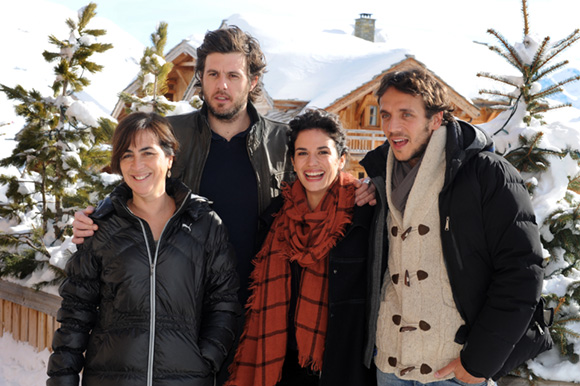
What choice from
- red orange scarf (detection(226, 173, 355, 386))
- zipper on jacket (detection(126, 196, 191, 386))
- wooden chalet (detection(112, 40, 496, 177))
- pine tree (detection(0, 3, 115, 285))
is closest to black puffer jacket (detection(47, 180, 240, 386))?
zipper on jacket (detection(126, 196, 191, 386))

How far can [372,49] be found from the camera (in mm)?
18234

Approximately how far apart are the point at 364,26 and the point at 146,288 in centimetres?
2214

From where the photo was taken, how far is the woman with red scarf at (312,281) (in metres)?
2.75

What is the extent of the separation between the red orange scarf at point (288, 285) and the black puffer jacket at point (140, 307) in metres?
0.39

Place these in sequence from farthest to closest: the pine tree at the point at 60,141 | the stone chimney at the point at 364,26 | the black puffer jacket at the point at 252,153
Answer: the stone chimney at the point at 364,26 < the pine tree at the point at 60,141 < the black puffer jacket at the point at 252,153

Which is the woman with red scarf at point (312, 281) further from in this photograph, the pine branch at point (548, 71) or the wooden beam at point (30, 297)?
the wooden beam at point (30, 297)

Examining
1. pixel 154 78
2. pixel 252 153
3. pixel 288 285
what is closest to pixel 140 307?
pixel 288 285

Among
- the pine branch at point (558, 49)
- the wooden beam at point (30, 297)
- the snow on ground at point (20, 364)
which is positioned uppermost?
the pine branch at point (558, 49)

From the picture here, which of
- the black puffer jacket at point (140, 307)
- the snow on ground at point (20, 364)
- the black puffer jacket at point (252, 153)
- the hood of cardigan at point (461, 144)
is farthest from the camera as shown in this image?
the snow on ground at point (20, 364)

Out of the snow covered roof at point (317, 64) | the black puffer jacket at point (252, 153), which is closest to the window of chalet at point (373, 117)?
the snow covered roof at point (317, 64)

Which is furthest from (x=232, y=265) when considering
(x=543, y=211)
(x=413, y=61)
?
(x=413, y=61)

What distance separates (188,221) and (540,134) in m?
2.69

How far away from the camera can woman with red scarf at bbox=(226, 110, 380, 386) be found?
9.03 ft

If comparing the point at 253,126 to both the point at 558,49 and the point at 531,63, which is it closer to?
the point at 531,63
